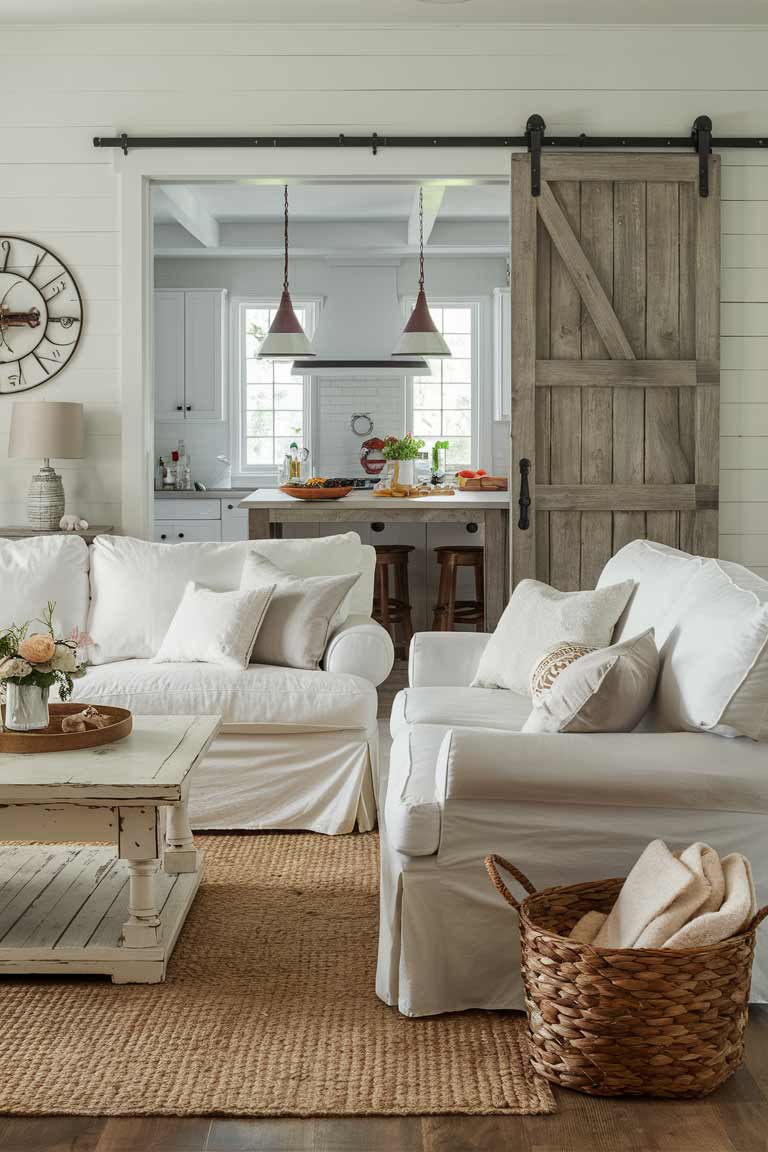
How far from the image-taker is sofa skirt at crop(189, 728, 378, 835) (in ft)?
12.9

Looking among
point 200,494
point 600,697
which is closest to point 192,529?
point 200,494

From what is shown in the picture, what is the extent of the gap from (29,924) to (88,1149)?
0.94m

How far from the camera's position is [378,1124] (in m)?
2.15

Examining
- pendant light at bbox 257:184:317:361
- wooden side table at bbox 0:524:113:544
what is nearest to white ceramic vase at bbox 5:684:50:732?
wooden side table at bbox 0:524:113:544

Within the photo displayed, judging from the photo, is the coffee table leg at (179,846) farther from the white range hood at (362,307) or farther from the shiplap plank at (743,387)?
the white range hood at (362,307)

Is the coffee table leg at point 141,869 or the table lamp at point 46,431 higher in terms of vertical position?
the table lamp at point 46,431

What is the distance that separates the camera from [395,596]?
6262mm

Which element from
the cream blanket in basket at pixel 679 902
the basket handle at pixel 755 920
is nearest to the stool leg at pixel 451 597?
the cream blanket in basket at pixel 679 902

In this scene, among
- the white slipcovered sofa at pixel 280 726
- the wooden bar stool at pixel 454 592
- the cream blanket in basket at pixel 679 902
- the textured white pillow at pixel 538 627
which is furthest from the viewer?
the wooden bar stool at pixel 454 592

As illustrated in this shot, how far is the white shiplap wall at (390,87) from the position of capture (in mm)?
5156

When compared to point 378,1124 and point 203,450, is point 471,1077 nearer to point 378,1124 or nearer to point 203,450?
point 378,1124

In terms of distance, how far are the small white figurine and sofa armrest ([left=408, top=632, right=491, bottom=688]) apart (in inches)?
75.0

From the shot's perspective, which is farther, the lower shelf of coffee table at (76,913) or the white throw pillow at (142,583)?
the white throw pillow at (142,583)

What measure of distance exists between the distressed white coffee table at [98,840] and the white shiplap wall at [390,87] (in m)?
3.27
